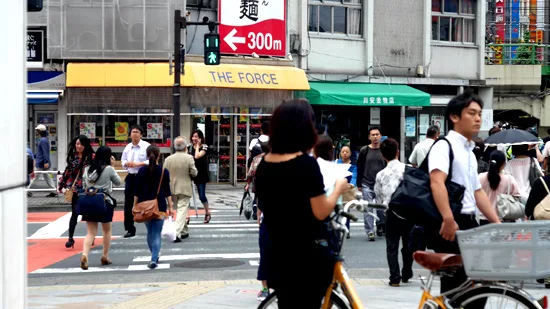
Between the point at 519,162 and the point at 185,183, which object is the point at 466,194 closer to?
the point at 519,162

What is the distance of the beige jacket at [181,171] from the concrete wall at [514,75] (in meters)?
25.4

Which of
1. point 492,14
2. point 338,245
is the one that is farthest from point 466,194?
point 492,14

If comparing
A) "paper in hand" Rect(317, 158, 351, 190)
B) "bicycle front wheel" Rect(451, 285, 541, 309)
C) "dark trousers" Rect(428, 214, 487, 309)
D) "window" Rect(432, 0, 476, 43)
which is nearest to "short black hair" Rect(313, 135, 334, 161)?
"paper in hand" Rect(317, 158, 351, 190)

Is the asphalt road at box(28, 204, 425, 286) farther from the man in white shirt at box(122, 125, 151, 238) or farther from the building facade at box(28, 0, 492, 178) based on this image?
the building facade at box(28, 0, 492, 178)

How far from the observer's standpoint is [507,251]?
4766 mm

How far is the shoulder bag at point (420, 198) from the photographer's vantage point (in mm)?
5621

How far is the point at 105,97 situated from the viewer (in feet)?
85.0

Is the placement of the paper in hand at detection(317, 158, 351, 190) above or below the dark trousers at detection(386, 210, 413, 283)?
above

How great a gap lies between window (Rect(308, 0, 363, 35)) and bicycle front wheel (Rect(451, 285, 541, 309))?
24986mm

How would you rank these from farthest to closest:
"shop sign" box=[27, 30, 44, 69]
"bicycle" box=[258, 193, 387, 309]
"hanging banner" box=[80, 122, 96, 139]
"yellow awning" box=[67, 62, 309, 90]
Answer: "hanging banner" box=[80, 122, 96, 139], "shop sign" box=[27, 30, 44, 69], "yellow awning" box=[67, 62, 309, 90], "bicycle" box=[258, 193, 387, 309]

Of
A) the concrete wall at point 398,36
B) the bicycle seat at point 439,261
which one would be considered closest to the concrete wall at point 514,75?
the concrete wall at point 398,36

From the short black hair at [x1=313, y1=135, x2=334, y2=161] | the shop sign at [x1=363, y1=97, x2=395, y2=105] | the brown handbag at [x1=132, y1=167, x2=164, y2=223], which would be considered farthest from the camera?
the shop sign at [x1=363, y1=97, x2=395, y2=105]

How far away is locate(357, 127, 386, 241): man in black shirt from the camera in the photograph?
47.3ft

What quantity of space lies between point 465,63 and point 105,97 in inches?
574
